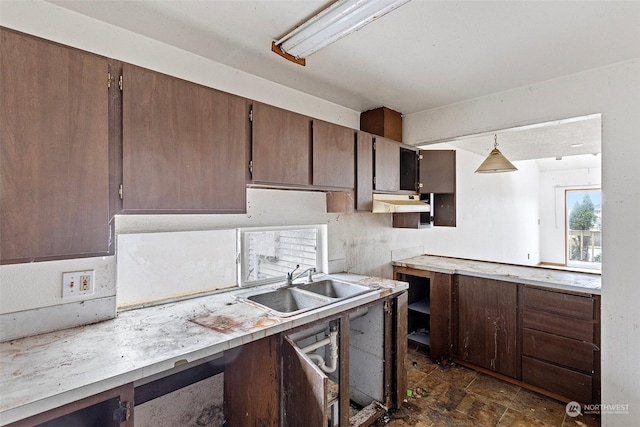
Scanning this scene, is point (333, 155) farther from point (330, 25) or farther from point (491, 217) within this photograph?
point (491, 217)

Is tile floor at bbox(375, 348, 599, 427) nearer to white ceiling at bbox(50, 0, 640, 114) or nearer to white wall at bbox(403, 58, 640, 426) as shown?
white wall at bbox(403, 58, 640, 426)

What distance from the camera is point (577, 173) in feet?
22.7

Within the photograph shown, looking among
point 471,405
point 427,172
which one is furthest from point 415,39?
point 471,405

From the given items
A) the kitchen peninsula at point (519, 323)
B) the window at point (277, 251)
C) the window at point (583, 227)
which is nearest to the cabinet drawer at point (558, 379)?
the kitchen peninsula at point (519, 323)

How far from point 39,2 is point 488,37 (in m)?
2.30

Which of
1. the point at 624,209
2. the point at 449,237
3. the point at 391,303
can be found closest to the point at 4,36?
the point at 391,303

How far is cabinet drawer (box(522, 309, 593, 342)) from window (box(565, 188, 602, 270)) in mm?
6082

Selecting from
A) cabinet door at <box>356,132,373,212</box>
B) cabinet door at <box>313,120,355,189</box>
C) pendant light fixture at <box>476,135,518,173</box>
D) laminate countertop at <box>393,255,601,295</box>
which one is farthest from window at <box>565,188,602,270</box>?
cabinet door at <box>313,120,355,189</box>

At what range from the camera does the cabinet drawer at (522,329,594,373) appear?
86.7 inches

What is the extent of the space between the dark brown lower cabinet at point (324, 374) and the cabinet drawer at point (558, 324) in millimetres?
1075

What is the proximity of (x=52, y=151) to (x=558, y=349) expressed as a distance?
3.34 metres

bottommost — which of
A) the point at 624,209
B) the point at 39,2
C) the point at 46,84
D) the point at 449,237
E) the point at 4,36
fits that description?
the point at 449,237

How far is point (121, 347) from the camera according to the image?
1.28 metres

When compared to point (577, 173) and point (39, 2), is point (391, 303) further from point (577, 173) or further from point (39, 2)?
point (577, 173)
